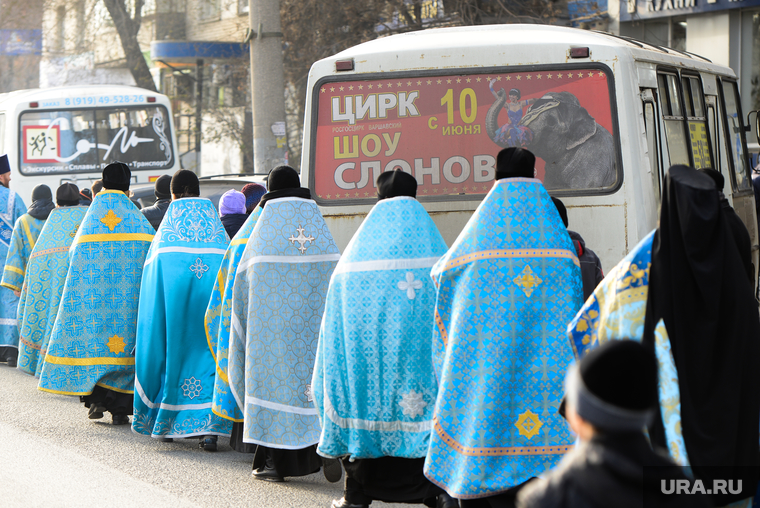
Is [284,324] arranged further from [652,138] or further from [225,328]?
[652,138]

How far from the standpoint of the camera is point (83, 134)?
16.7 metres

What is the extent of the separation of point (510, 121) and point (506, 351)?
235 cm

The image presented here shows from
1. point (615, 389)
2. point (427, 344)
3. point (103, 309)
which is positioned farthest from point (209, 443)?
point (615, 389)

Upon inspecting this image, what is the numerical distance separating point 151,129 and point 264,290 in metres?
12.2

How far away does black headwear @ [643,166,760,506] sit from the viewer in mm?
3238

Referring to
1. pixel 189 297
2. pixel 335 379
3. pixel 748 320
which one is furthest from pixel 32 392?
pixel 748 320

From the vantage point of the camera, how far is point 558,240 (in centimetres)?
421

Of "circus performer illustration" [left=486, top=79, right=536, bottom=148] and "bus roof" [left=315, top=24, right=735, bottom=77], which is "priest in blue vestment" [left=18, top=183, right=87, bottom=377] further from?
"circus performer illustration" [left=486, top=79, right=536, bottom=148]

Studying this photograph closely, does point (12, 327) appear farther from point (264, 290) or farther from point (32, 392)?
point (264, 290)

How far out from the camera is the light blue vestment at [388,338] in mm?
4555

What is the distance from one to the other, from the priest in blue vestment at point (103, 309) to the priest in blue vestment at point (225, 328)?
4.23ft

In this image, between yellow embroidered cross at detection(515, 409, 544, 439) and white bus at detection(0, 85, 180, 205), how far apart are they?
13.3m

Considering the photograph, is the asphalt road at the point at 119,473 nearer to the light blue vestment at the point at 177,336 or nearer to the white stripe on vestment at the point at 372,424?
the light blue vestment at the point at 177,336

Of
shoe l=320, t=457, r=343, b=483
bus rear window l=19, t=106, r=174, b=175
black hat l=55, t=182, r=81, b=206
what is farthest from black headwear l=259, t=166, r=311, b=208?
bus rear window l=19, t=106, r=174, b=175
